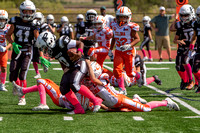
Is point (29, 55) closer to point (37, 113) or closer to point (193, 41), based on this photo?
point (37, 113)

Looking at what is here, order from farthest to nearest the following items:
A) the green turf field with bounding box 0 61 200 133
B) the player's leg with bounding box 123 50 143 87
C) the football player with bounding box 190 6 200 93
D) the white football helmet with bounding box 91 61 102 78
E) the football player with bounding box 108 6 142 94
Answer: the player's leg with bounding box 123 50 143 87 → the football player with bounding box 108 6 142 94 → the football player with bounding box 190 6 200 93 → the white football helmet with bounding box 91 61 102 78 → the green turf field with bounding box 0 61 200 133

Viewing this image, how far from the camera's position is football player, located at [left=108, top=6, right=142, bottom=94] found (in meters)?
9.52

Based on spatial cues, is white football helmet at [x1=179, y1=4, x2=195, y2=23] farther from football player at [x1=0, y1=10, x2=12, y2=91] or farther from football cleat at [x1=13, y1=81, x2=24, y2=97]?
football cleat at [x1=13, y1=81, x2=24, y2=97]

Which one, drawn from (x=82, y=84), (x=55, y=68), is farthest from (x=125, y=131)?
(x=55, y=68)

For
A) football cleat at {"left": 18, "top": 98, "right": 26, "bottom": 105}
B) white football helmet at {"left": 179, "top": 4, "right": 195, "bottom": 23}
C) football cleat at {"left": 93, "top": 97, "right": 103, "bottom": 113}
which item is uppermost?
white football helmet at {"left": 179, "top": 4, "right": 195, "bottom": 23}

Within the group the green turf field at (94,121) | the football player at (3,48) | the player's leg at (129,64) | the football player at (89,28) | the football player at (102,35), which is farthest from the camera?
the football player at (89,28)

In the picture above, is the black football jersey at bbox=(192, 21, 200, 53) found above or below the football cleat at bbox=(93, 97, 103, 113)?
above

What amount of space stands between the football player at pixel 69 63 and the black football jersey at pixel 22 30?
61.9 inches

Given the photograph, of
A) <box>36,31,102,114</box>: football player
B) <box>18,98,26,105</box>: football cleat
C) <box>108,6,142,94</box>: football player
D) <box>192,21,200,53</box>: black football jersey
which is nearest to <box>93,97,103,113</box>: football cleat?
<box>36,31,102,114</box>: football player

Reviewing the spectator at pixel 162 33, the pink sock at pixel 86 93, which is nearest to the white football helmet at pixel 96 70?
the pink sock at pixel 86 93

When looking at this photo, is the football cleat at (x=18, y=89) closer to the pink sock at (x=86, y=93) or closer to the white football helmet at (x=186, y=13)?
the pink sock at (x=86, y=93)

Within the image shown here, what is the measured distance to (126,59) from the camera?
9648 millimetres

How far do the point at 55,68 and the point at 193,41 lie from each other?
661 centimetres

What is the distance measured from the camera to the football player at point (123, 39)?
375 inches
